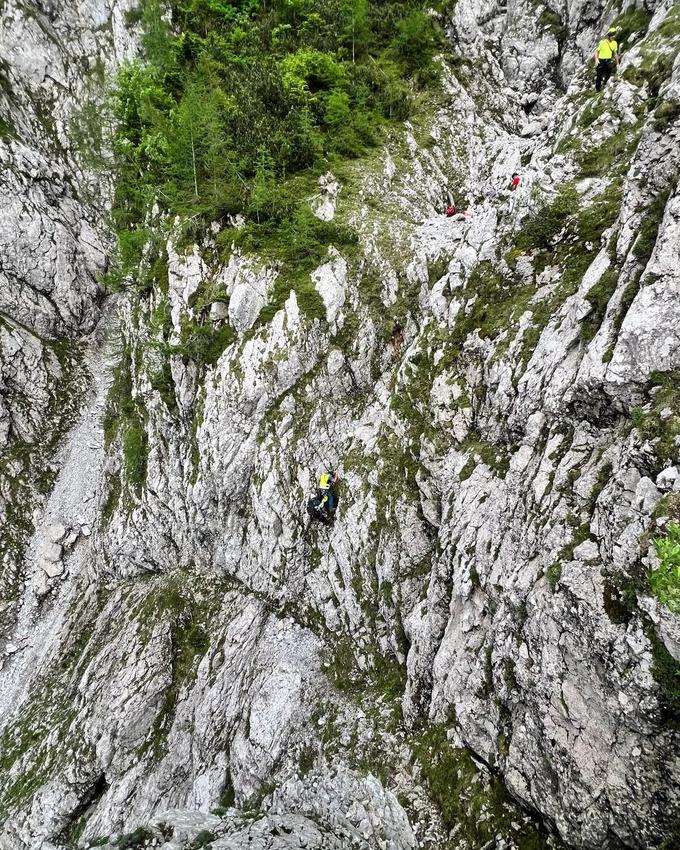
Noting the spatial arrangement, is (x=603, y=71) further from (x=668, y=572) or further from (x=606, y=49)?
(x=668, y=572)

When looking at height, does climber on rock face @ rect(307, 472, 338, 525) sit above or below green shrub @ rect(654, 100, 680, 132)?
below

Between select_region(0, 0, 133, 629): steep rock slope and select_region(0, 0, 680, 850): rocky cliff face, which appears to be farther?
select_region(0, 0, 133, 629): steep rock slope

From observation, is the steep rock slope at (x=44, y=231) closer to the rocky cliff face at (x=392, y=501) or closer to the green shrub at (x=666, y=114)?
the rocky cliff face at (x=392, y=501)

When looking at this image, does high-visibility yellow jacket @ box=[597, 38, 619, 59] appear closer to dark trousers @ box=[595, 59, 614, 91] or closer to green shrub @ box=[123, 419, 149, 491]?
dark trousers @ box=[595, 59, 614, 91]

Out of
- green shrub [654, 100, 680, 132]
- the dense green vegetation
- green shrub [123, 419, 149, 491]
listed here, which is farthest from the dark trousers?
green shrub [123, 419, 149, 491]

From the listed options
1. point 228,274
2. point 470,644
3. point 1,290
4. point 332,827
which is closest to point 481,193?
point 228,274

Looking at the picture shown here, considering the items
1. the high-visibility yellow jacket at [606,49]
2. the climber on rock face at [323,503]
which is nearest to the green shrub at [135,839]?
the climber on rock face at [323,503]
